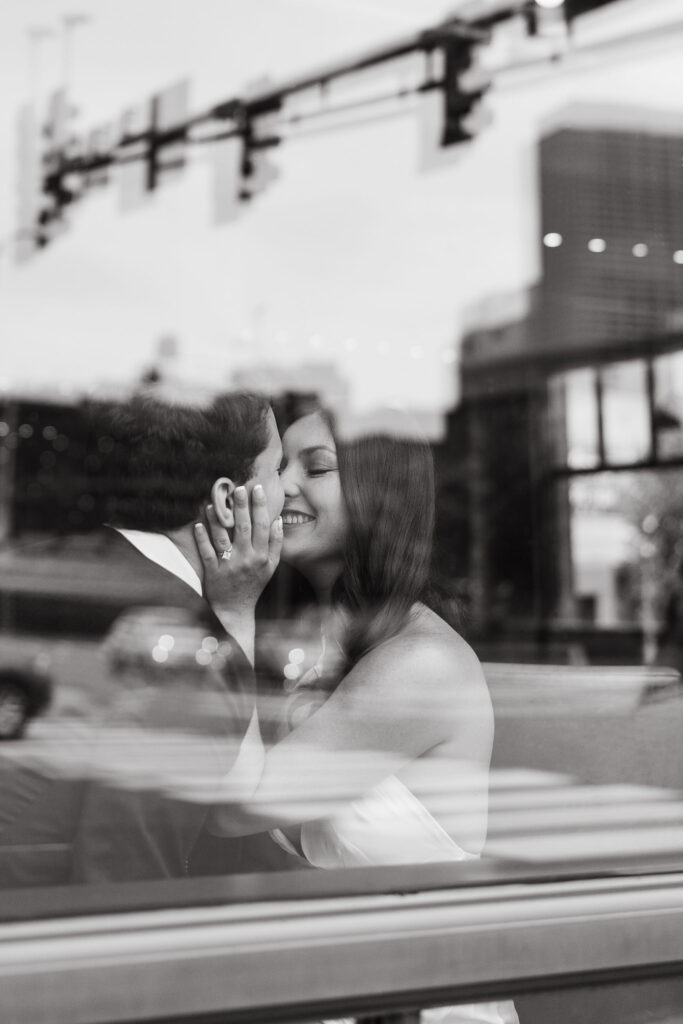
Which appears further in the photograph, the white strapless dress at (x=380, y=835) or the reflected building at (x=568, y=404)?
the reflected building at (x=568, y=404)

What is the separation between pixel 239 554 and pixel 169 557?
3.1 inches

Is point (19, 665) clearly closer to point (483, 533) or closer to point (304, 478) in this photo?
point (483, 533)

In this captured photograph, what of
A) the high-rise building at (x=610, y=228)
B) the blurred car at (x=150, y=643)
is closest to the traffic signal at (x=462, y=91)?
the high-rise building at (x=610, y=228)

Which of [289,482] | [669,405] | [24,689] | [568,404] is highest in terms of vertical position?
[568,404]

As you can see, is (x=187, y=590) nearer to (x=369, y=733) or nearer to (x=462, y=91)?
(x=369, y=733)

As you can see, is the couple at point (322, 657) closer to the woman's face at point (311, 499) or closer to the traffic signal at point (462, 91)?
the woman's face at point (311, 499)

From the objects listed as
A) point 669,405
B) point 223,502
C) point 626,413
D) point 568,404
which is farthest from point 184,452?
point 568,404

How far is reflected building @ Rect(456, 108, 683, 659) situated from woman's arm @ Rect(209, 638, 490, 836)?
12.4ft

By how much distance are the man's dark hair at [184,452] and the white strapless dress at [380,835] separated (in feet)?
1.12

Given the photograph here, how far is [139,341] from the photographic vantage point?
12617mm

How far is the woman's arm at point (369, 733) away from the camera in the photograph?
3.39 feet

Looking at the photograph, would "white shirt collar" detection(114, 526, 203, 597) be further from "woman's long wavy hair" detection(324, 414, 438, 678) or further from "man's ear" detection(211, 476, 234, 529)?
"woman's long wavy hair" detection(324, 414, 438, 678)

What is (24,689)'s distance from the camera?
8.17 metres

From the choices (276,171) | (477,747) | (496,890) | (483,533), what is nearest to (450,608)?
(477,747)
